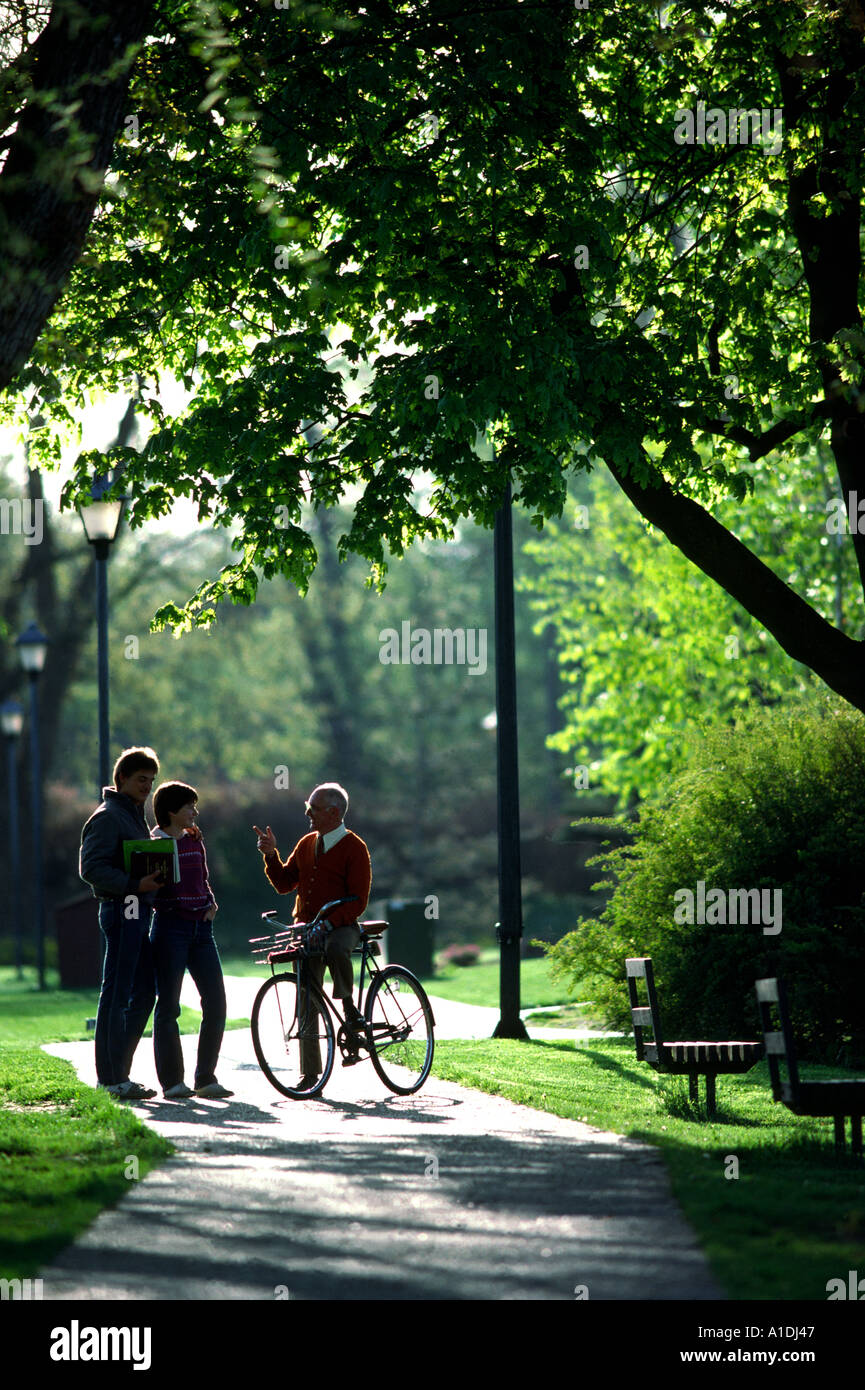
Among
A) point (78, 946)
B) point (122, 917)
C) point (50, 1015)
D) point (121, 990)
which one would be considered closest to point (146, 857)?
point (122, 917)

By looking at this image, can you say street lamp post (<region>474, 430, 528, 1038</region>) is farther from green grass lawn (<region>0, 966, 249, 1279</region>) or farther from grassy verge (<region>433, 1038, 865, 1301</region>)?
green grass lawn (<region>0, 966, 249, 1279</region>)

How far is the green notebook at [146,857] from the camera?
9453mm

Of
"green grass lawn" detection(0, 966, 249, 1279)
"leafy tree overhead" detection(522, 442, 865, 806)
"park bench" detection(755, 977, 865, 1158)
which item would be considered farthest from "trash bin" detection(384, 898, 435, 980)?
"park bench" detection(755, 977, 865, 1158)

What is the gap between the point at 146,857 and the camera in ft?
31.2

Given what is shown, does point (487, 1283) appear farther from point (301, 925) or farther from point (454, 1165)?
point (301, 925)

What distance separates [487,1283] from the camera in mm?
5070

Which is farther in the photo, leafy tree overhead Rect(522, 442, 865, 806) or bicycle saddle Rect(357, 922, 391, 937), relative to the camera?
leafy tree overhead Rect(522, 442, 865, 806)

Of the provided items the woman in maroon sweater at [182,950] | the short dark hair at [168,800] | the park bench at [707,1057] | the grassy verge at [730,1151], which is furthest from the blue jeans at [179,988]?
the park bench at [707,1057]

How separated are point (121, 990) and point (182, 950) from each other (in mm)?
434

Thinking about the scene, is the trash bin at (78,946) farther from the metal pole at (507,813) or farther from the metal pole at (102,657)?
the metal pole at (507,813)

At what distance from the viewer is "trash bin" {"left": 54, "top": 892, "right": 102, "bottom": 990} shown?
78.8 feet

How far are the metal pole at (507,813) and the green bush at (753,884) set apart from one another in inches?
16.9

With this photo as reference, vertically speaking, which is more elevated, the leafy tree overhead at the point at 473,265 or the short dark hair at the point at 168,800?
the leafy tree overhead at the point at 473,265

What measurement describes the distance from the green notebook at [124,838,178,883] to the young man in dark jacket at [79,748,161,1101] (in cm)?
5
